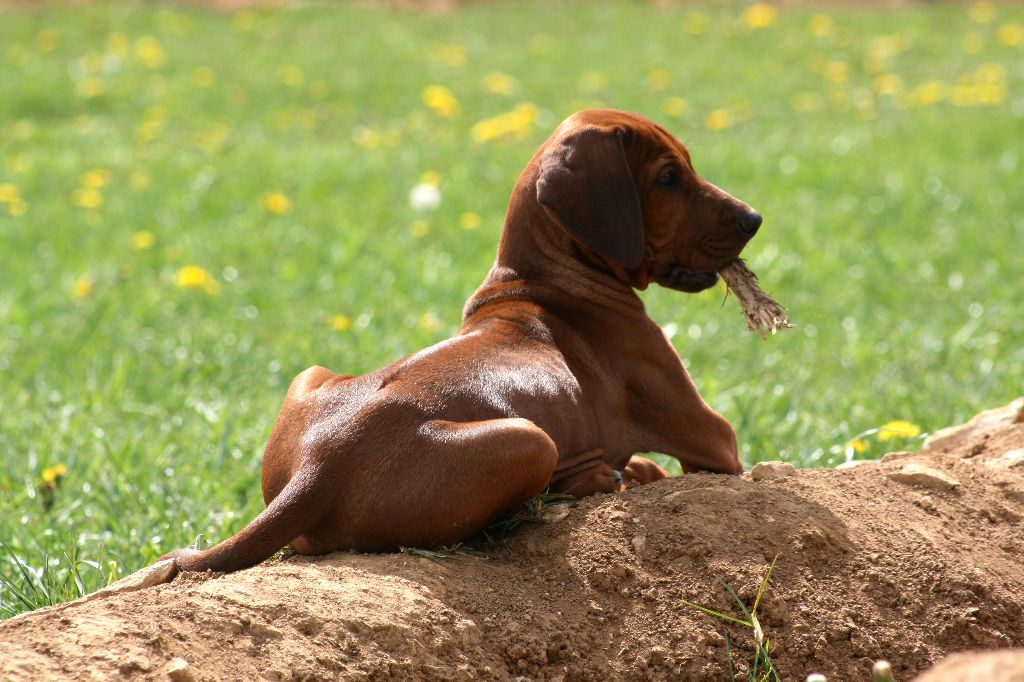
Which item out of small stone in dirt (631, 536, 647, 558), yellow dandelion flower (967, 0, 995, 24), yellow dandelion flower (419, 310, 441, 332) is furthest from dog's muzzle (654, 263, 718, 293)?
yellow dandelion flower (967, 0, 995, 24)

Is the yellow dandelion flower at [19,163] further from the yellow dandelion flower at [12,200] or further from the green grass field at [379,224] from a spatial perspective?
the yellow dandelion flower at [12,200]

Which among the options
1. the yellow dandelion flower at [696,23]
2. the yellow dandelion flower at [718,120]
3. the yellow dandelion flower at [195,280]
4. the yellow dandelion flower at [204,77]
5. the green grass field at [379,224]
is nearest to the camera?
the green grass field at [379,224]

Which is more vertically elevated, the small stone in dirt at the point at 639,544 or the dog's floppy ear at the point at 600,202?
the dog's floppy ear at the point at 600,202

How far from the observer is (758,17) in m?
16.6

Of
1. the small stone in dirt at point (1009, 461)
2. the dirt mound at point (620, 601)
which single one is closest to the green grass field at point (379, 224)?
the small stone in dirt at point (1009, 461)

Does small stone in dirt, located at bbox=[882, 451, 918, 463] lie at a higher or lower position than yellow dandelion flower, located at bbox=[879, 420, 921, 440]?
higher

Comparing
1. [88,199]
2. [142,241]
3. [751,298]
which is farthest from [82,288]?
[751,298]

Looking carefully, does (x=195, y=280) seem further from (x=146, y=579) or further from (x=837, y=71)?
(x=837, y=71)

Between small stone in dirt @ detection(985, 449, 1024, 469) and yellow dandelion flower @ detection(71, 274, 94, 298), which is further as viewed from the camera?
yellow dandelion flower @ detection(71, 274, 94, 298)

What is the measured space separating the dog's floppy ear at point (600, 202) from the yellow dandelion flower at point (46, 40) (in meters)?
13.2

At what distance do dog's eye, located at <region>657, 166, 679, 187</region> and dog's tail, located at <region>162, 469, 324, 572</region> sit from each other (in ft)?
4.40

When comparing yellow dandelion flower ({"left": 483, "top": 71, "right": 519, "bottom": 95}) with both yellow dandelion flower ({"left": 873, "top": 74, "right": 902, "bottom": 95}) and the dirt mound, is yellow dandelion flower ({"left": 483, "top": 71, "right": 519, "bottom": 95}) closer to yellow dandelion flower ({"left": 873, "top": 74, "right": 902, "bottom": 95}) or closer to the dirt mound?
yellow dandelion flower ({"left": 873, "top": 74, "right": 902, "bottom": 95})

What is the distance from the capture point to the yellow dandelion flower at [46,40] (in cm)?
1535

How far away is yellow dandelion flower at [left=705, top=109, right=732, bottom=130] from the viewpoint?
37.1 feet
